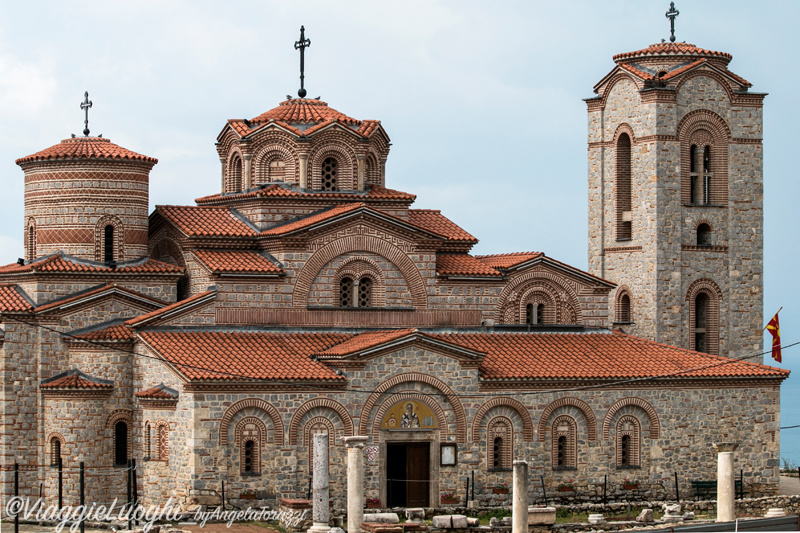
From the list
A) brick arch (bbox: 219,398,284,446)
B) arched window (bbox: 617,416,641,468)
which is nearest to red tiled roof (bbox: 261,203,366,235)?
brick arch (bbox: 219,398,284,446)

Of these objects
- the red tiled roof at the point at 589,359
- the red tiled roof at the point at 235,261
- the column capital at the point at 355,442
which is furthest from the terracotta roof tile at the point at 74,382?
the red tiled roof at the point at 589,359

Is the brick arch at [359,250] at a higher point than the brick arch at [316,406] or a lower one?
higher

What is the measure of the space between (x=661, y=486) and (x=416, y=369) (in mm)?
7232

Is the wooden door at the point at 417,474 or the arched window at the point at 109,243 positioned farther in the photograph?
the arched window at the point at 109,243

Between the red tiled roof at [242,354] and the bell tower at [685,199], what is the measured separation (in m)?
10.3

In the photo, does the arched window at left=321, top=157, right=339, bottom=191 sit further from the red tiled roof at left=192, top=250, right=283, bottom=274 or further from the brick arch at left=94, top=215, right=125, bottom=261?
the brick arch at left=94, top=215, right=125, bottom=261

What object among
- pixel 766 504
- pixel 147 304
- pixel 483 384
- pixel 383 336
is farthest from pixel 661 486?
pixel 147 304

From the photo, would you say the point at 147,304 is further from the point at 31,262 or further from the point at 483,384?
the point at 483,384

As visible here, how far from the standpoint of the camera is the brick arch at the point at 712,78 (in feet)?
140

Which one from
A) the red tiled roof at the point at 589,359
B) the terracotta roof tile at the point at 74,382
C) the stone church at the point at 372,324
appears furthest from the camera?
the red tiled roof at the point at 589,359

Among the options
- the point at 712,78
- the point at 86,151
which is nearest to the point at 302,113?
the point at 86,151

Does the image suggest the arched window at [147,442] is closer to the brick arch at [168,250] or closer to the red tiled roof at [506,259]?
the brick arch at [168,250]

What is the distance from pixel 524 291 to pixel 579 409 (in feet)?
12.5

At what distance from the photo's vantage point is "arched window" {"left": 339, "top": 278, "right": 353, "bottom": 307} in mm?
38469
